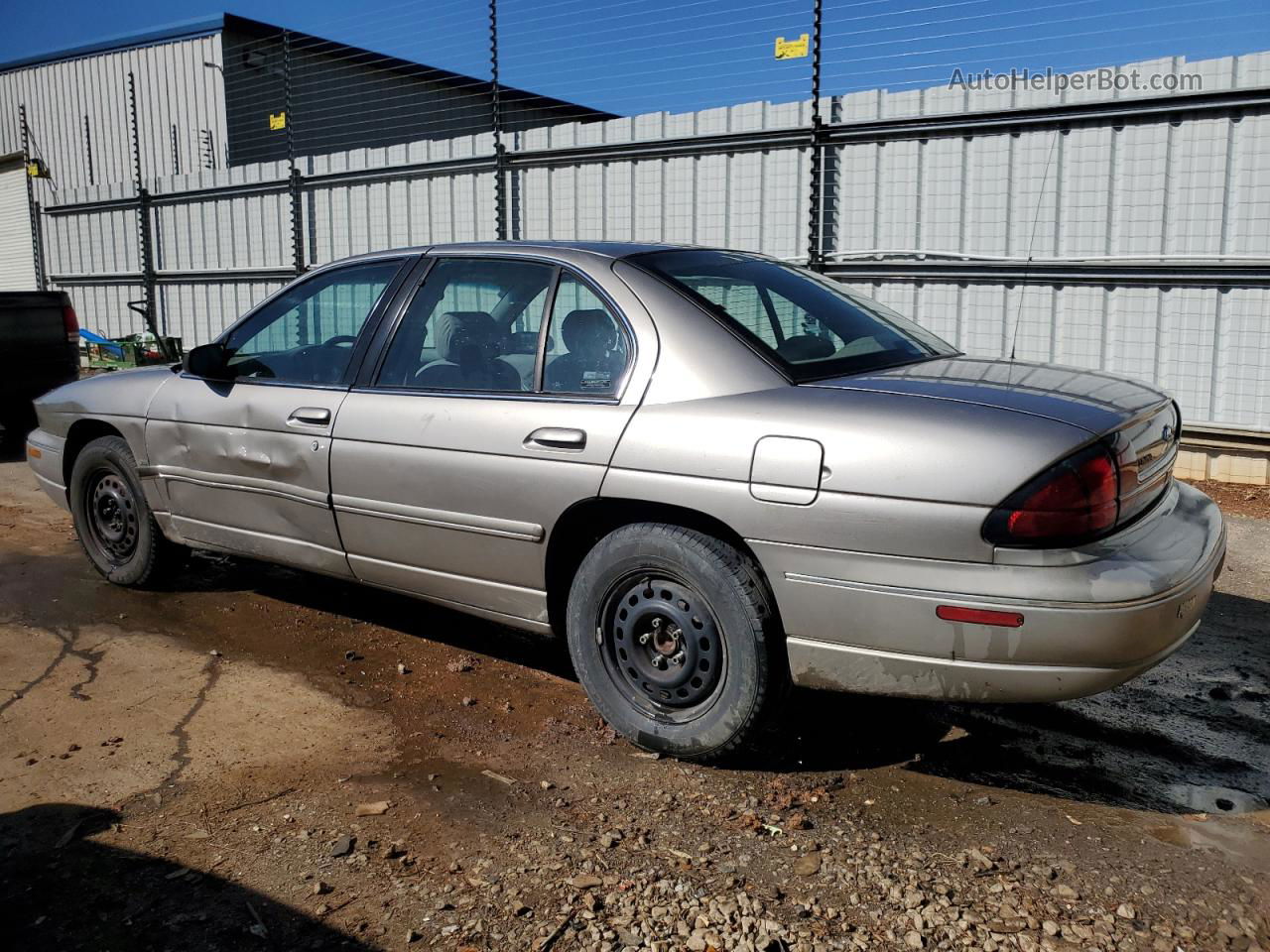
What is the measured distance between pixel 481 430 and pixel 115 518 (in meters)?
2.57

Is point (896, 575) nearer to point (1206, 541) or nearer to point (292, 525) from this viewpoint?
point (1206, 541)

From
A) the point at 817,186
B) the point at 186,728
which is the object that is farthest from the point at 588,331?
the point at 817,186

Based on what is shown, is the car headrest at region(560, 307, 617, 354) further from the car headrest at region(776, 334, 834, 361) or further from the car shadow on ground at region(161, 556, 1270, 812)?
the car shadow on ground at region(161, 556, 1270, 812)

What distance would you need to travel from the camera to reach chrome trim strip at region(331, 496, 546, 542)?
3516 millimetres

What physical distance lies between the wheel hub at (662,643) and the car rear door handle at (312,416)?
1.44m

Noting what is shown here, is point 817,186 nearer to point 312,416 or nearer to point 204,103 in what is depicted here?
point 312,416

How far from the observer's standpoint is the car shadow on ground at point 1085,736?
3.20 m

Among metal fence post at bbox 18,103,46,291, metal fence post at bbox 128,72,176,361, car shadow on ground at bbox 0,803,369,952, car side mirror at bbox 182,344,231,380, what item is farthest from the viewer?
metal fence post at bbox 18,103,46,291

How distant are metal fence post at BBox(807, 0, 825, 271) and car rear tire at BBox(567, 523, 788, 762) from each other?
5.96 meters

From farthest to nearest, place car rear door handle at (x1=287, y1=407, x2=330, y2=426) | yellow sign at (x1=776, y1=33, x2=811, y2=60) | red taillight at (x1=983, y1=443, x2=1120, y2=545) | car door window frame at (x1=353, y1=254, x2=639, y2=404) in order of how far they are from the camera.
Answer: yellow sign at (x1=776, y1=33, x2=811, y2=60)
car rear door handle at (x1=287, y1=407, x2=330, y2=426)
car door window frame at (x1=353, y1=254, x2=639, y2=404)
red taillight at (x1=983, y1=443, x2=1120, y2=545)

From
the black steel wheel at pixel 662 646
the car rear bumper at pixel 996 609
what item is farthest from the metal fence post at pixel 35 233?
the car rear bumper at pixel 996 609

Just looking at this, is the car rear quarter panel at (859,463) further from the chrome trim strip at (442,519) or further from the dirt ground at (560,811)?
the dirt ground at (560,811)

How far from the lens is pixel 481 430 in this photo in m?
3.61

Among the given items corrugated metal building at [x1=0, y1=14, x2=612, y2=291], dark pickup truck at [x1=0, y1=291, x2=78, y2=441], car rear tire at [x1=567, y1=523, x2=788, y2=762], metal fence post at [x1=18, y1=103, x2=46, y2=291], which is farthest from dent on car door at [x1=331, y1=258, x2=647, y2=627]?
metal fence post at [x1=18, y1=103, x2=46, y2=291]
